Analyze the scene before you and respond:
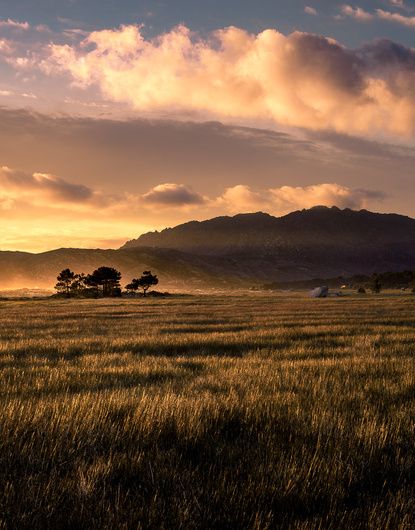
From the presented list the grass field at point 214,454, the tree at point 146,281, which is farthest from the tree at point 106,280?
the grass field at point 214,454

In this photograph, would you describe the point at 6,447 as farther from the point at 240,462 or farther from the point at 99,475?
the point at 240,462

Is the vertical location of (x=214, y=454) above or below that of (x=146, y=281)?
above

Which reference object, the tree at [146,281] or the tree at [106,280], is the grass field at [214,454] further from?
the tree at [146,281]

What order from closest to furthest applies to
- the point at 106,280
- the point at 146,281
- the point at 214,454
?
the point at 214,454 → the point at 106,280 → the point at 146,281

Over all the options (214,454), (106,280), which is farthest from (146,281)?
(214,454)

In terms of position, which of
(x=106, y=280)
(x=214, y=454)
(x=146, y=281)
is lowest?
(x=146, y=281)

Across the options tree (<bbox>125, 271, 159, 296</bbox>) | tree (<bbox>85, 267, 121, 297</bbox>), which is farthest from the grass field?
tree (<bbox>125, 271, 159, 296</bbox>)

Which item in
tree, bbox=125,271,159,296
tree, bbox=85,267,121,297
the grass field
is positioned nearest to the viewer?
the grass field

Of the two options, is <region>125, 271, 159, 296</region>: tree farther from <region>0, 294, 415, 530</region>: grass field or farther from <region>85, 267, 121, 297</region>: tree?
<region>0, 294, 415, 530</region>: grass field

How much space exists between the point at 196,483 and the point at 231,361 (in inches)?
289

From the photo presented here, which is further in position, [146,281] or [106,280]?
[146,281]

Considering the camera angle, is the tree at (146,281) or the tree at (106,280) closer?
the tree at (106,280)

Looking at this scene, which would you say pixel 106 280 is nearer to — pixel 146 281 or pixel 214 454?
pixel 146 281

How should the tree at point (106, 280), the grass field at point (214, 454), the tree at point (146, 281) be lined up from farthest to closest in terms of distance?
the tree at point (146, 281) < the tree at point (106, 280) < the grass field at point (214, 454)
